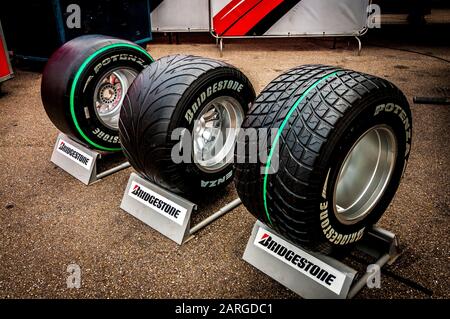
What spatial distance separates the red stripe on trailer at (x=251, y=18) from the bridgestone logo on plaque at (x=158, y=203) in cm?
411

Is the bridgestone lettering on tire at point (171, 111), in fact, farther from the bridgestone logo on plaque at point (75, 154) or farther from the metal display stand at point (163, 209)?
the bridgestone logo on plaque at point (75, 154)

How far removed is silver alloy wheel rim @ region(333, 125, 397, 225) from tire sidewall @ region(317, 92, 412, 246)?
27 mm

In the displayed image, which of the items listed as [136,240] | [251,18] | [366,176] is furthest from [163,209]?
[251,18]

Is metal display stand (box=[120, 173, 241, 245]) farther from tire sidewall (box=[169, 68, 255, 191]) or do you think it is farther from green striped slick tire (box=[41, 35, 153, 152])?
green striped slick tire (box=[41, 35, 153, 152])

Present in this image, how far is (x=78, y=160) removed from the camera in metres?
2.48

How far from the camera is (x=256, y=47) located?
19.9 feet

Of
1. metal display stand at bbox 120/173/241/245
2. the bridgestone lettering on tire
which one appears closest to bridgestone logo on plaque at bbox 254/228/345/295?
metal display stand at bbox 120/173/241/245

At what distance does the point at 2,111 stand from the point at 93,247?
2607mm

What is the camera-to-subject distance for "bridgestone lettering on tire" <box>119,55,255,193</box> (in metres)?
1.73

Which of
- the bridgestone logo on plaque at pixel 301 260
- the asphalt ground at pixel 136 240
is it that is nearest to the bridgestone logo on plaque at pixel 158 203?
the asphalt ground at pixel 136 240

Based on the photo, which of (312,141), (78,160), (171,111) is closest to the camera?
(312,141)

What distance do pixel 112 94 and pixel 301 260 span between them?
1.93 m

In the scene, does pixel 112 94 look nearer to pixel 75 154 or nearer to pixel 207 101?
pixel 75 154
